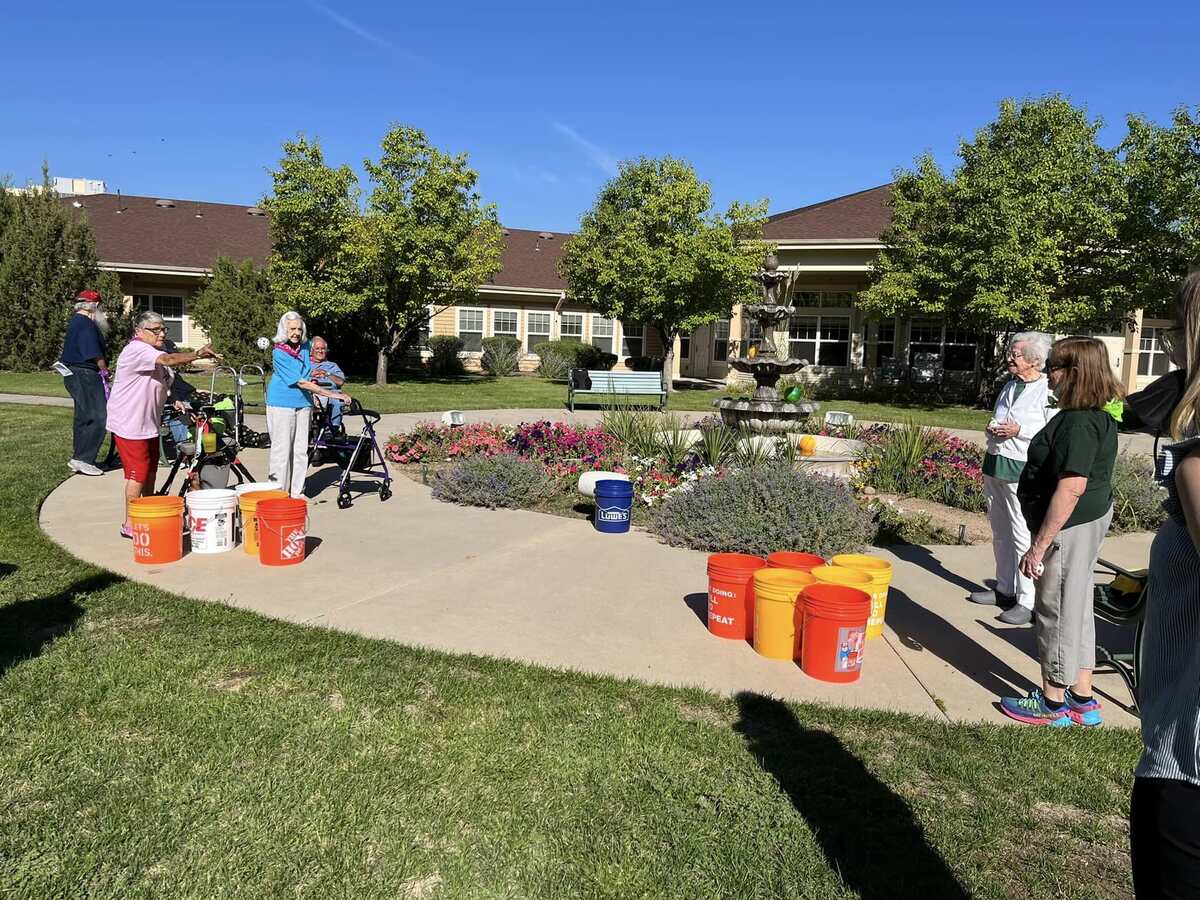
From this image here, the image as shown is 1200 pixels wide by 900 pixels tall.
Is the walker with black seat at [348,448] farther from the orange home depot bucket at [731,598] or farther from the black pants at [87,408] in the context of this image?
the orange home depot bucket at [731,598]

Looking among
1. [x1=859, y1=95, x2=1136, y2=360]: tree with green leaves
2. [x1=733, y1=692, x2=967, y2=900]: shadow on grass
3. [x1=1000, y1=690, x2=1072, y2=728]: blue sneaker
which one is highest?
[x1=859, y1=95, x2=1136, y2=360]: tree with green leaves

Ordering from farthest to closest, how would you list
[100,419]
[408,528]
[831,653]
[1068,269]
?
[1068,269] < [100,419] < [408,528] < [831,653]

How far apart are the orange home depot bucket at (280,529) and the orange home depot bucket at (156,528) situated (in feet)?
1.78

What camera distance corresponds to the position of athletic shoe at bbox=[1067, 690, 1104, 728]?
3.86 meters

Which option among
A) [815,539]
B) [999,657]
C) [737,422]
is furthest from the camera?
[737,422]

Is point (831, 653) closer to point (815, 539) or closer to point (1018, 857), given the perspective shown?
point (1018, 857)

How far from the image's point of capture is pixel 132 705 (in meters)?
3.70

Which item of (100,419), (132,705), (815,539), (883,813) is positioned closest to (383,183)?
(100,419)

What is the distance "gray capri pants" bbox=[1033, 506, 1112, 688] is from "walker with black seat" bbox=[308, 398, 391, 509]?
20.0 feet

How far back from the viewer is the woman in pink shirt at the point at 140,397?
20.4 ft

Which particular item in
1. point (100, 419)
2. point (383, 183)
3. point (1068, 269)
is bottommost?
point (100, 419)

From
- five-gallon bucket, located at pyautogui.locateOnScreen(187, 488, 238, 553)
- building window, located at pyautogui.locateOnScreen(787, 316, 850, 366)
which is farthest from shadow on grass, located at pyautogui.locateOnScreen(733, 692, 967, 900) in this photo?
building window, located at pyautogui.locateOnScreen(787, 316, 850, 366)

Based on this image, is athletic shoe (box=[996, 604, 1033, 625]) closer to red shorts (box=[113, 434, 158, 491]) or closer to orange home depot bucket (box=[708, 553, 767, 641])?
orange home depot bucket (box=[708, 553, 767, 641])

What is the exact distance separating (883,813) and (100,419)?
357 inches
